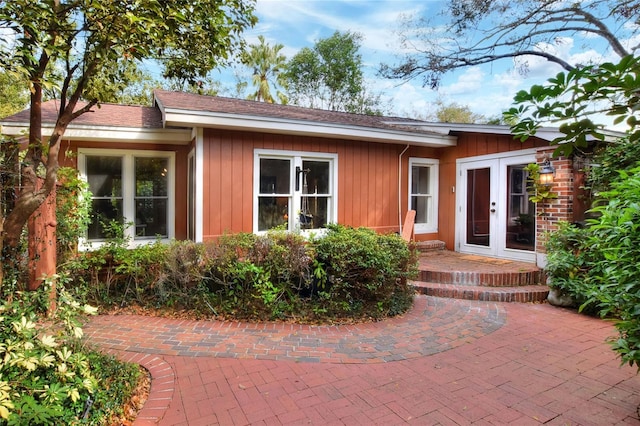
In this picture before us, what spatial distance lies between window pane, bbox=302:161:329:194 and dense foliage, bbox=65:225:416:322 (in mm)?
2179

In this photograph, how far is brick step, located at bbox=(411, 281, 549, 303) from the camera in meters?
5.49

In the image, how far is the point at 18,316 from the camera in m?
2.58

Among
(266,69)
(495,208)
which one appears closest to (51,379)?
(495,208)

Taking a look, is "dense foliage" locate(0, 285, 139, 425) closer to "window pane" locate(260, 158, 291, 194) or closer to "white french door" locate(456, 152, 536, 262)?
"window pane" locate(260, 158, 291, 194)

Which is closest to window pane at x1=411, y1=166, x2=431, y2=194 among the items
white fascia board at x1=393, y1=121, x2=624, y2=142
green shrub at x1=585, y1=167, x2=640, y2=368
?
white fascia board at x1=393, y1=121, x2=624, y2=142

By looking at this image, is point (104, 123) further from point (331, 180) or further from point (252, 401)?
point (252, 401)

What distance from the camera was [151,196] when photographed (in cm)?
688

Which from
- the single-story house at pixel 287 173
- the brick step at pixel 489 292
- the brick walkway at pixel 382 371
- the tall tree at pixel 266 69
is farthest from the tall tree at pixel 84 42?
the tall tree at pixel 266 69

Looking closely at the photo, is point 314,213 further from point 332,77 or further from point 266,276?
point 332,77

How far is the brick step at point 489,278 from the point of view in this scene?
587cm

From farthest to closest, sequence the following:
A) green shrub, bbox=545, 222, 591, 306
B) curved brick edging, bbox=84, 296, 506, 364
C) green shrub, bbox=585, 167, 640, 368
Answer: green shrub, bbox=545, 222, 591, 306
curved brick edging, bbox=84, 296, 506, 364
green shrub, bbox=585, 167, 640, 368

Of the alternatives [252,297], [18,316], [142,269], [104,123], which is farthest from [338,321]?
[104,123]

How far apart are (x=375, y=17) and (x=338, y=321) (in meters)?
12.4

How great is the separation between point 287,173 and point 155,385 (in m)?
4.47
